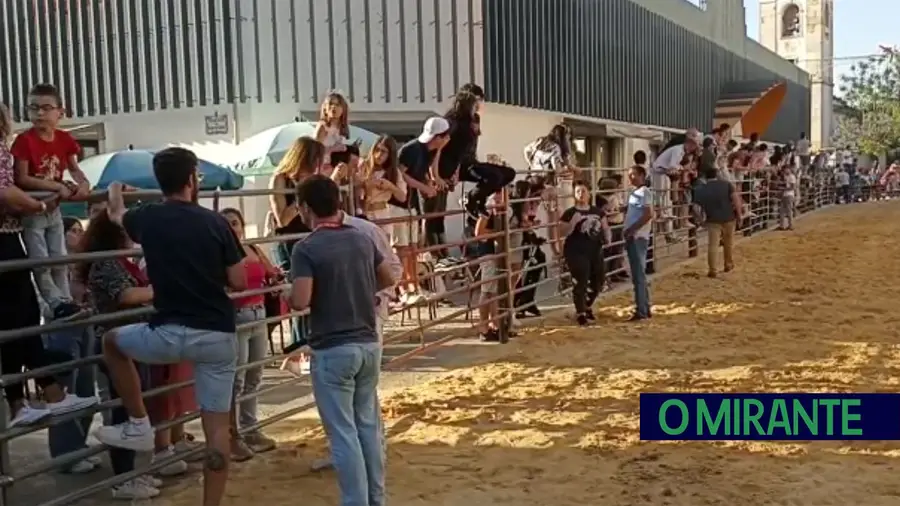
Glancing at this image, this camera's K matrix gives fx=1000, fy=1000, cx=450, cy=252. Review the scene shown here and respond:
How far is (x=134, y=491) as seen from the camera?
215 inches

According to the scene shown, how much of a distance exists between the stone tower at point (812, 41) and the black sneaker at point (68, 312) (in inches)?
2200

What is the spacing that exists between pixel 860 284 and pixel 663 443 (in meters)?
8.28

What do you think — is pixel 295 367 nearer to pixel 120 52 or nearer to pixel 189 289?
pixel 189 289

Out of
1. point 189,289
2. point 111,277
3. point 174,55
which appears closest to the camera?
point 189,289

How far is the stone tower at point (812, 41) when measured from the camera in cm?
5859

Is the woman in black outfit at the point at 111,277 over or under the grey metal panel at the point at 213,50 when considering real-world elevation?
under

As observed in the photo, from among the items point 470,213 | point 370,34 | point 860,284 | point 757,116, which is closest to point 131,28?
point 370,34

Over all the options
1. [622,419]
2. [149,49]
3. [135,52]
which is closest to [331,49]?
[149,49]

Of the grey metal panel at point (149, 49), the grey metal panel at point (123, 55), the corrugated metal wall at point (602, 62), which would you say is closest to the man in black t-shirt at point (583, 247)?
the corrugated metal wall at point (602, 62)

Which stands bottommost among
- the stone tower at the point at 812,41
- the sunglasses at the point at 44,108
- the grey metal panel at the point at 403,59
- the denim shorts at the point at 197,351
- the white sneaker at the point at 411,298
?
the white sneaker at the point at 411,298

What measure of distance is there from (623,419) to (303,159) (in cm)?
280

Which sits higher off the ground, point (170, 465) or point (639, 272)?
point (639, 272)

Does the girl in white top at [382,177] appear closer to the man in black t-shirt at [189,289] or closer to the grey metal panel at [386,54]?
the man in black t-shirt at [189,289]

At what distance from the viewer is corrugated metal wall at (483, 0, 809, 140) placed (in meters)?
19.8
